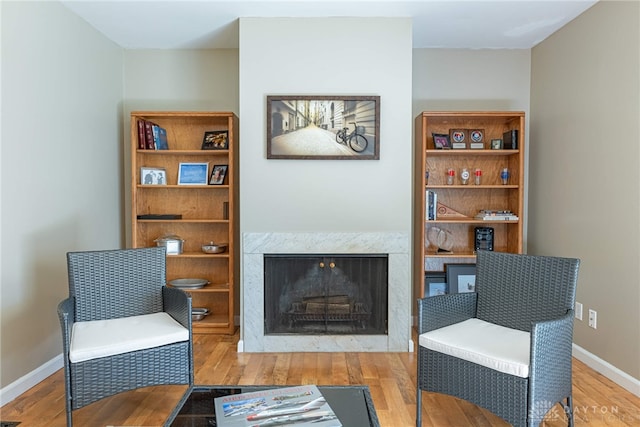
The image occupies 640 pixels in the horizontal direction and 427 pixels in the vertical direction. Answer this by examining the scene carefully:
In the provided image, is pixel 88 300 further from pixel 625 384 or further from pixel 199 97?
pixel 625 384

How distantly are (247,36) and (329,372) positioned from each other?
249 centimetres

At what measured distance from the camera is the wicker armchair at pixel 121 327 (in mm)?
2039

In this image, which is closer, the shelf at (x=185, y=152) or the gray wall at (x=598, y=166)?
the gray wall at (x=598, y=166)

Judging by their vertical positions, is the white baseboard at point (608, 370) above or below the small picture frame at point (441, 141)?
below

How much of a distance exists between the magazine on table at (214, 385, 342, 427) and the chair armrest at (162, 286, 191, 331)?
75 cm

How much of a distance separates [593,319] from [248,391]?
98.5 inches

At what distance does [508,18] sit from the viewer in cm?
314

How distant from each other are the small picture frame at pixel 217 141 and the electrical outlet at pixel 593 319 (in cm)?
304

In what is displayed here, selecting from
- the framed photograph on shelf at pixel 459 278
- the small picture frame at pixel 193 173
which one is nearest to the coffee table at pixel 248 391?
the framed photograph on shelf at pixel 459 278

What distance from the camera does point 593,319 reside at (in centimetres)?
291

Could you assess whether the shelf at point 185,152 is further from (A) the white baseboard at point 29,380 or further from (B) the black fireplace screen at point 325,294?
(A) the white baseboard at point 29,380

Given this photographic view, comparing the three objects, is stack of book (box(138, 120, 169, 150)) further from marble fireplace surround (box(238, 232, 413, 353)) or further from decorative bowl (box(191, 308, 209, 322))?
decorative bowl (box(191, 308, 209, 322))

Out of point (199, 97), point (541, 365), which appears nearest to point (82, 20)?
point (199, 97)

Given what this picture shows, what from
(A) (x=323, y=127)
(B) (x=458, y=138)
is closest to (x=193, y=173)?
(A) (x=323, y=127)
